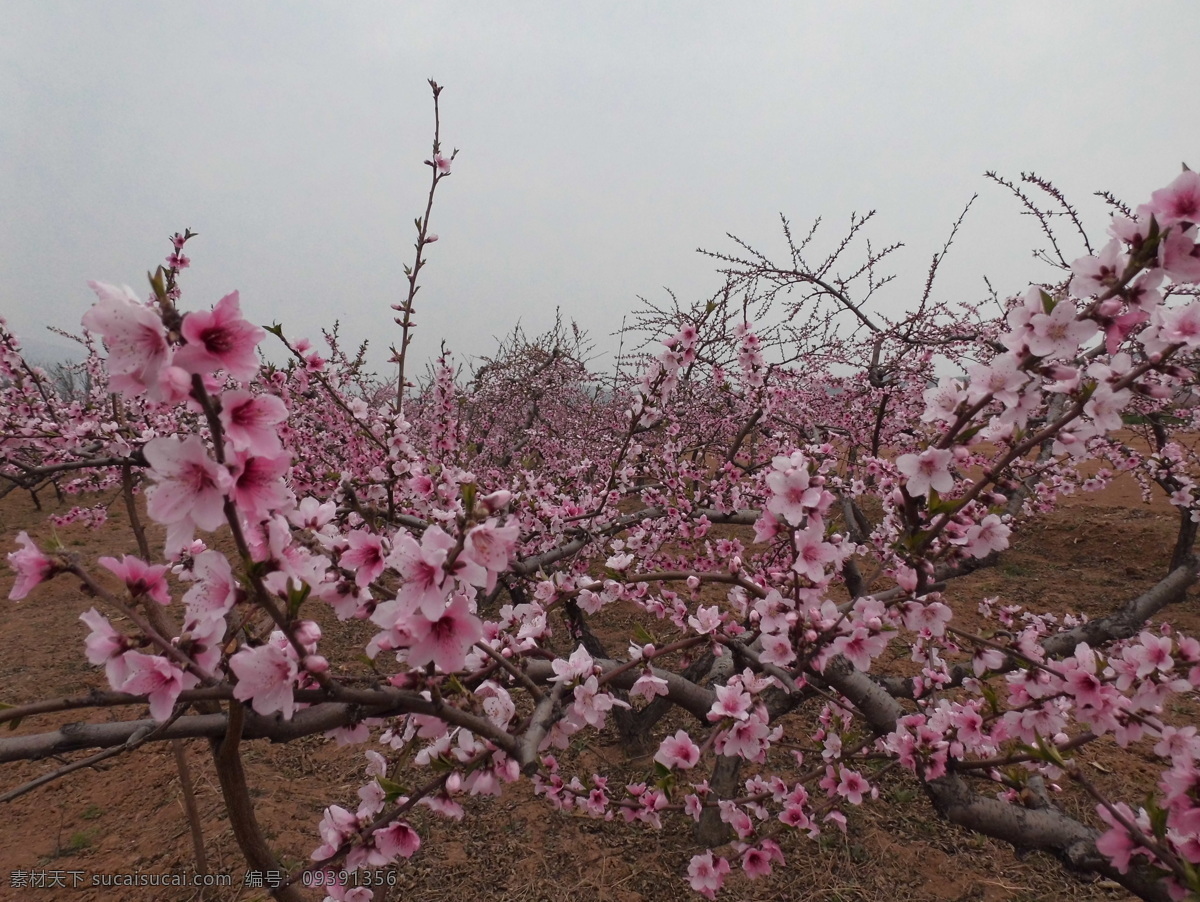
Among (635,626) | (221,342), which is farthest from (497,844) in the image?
(221,342)

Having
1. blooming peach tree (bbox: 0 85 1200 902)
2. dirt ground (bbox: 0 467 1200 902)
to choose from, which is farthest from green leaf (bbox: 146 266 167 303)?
dirt ground (bbox: 0 467 1200 902)

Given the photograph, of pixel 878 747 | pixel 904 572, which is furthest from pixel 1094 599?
pixel 904 572

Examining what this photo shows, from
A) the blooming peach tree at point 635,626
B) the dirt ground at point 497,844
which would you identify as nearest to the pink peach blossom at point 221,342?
the blooming peach tree at point 635,626

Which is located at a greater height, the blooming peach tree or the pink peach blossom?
the pink peach blossom

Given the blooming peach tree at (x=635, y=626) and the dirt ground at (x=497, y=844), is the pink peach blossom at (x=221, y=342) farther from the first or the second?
the dirt ground at (x=497, y=844)

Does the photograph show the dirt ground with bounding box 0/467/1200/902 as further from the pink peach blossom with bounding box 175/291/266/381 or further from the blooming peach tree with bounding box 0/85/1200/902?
the pink peach blossom with bounding box 175/291/266/381

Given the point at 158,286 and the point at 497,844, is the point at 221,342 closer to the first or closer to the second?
the point at 158,286

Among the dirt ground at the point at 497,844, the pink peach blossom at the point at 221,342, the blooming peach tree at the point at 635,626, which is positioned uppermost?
the pink peach blossom at the point at 221,342

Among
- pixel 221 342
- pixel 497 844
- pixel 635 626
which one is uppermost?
pixel 221 342

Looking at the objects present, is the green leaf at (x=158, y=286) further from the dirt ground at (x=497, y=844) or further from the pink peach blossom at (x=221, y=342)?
the dirt ground at (x=497, y=844)

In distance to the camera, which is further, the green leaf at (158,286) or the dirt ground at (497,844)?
the dirt ground at (497,844)

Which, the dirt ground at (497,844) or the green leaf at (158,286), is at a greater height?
the green leaf at (158,286)

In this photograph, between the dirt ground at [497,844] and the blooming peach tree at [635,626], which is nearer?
the blooming peach tree at [635,626]

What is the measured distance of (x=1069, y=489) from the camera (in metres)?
5.97
